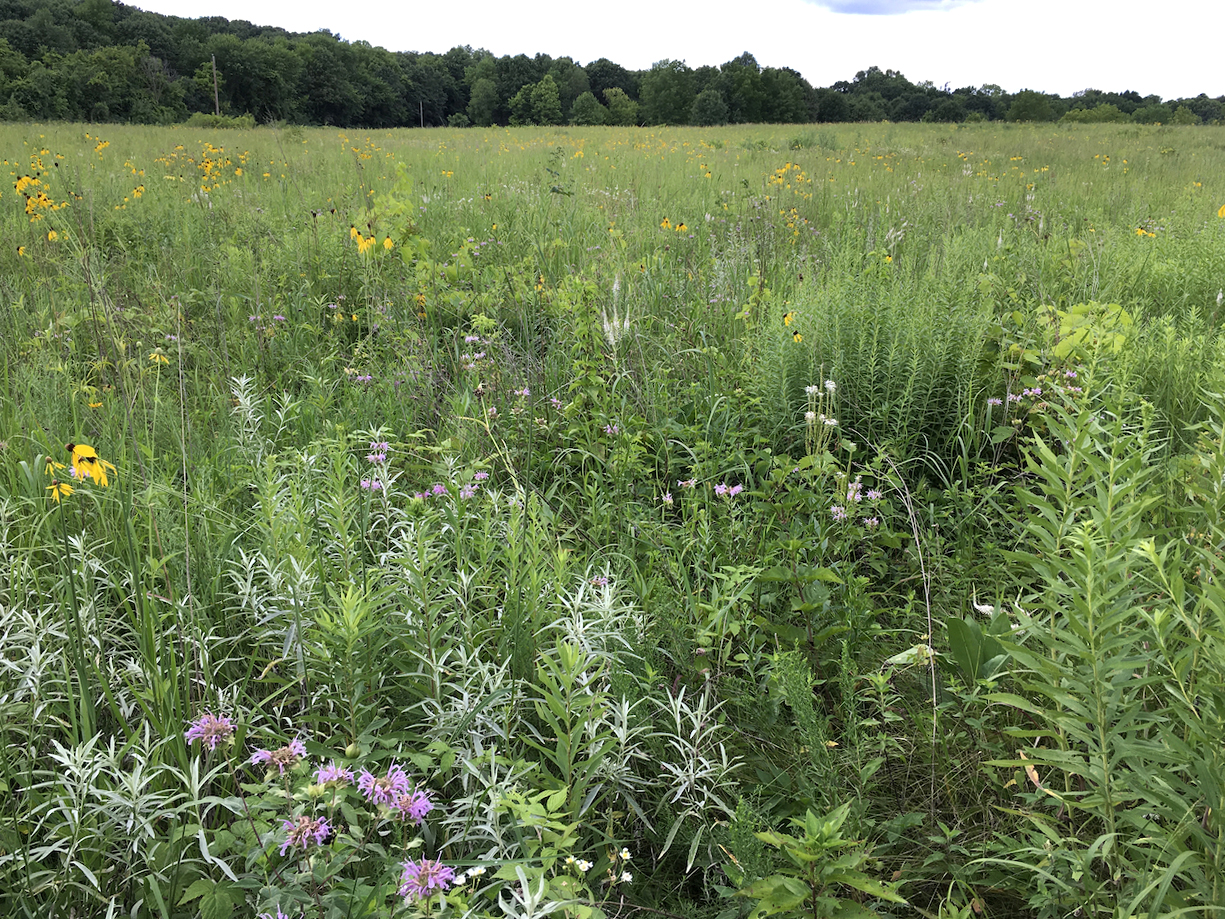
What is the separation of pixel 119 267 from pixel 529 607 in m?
4.33

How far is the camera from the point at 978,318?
2.62m

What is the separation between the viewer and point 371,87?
3144 centimetres

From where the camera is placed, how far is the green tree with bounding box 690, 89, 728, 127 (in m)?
45.2

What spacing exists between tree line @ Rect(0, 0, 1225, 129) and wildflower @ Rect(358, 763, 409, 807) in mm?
4623

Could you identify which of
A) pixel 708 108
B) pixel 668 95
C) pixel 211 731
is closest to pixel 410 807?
pixel 211 731

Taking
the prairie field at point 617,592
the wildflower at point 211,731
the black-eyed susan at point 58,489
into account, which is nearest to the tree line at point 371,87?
the prairie field at point 617,592

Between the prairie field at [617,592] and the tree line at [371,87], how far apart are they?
110 inches

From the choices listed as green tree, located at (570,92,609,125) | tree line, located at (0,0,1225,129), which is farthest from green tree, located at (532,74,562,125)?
green tree, located at (570,92,609,125)

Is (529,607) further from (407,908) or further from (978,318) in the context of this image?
(978,318)

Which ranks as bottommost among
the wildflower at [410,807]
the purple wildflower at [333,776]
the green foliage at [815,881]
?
the green foliage at [815,881]

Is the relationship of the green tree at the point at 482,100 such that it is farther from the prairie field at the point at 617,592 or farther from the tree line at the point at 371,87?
the prairie field at the point at 617,592

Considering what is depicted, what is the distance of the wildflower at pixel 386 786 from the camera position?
87 centimetres

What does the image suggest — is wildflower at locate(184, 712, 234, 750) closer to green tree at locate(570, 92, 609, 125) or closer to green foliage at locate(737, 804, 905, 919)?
green foliage at locate(737, 804, 905, 919)

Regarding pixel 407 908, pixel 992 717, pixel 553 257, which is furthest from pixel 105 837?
pixel 553 257
